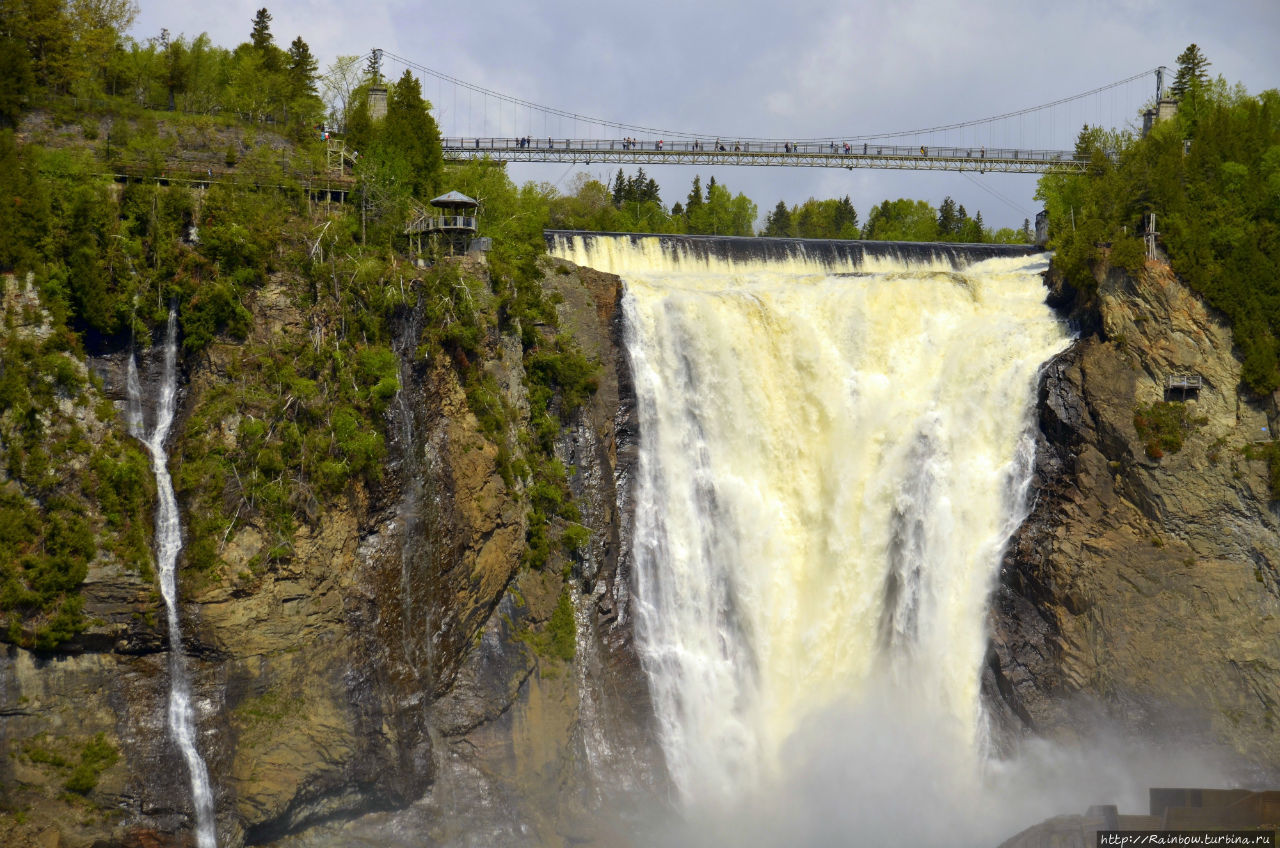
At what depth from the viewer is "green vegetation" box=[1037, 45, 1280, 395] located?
43.9 m

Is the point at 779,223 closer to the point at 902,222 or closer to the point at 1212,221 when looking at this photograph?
the point at 902,222

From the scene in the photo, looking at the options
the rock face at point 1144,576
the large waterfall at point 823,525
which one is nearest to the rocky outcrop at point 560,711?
the large waterfall at point 823,525

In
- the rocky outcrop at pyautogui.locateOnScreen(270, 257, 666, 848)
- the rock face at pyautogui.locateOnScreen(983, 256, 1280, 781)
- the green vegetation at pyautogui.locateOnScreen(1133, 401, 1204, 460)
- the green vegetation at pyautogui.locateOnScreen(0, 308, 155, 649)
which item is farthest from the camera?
the green vegetation at pyautogui.locateOnScreen(1133, 401, 1204, 460)

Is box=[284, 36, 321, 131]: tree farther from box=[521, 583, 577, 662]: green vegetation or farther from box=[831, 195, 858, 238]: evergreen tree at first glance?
box=[831, 195, 858, 238]: evergreen tree

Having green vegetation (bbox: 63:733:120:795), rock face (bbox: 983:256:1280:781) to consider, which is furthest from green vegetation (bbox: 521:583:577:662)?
rock face (bbox: 983:256:1280:781)

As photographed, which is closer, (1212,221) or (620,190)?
(1212,221)

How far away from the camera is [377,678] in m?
35.2

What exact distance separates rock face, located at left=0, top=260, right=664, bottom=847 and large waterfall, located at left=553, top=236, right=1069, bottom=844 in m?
2.44

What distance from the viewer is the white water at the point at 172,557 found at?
3306 centimetres

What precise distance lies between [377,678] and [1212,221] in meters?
36.4

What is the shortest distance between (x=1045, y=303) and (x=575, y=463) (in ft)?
68.1

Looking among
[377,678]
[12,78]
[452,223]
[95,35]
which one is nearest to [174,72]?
[95,35]

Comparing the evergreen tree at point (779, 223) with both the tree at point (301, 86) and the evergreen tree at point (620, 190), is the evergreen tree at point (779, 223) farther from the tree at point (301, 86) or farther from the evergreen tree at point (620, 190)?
the tree at point (301, 86)

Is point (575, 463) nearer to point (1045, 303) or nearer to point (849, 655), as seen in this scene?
point (849, 655)
